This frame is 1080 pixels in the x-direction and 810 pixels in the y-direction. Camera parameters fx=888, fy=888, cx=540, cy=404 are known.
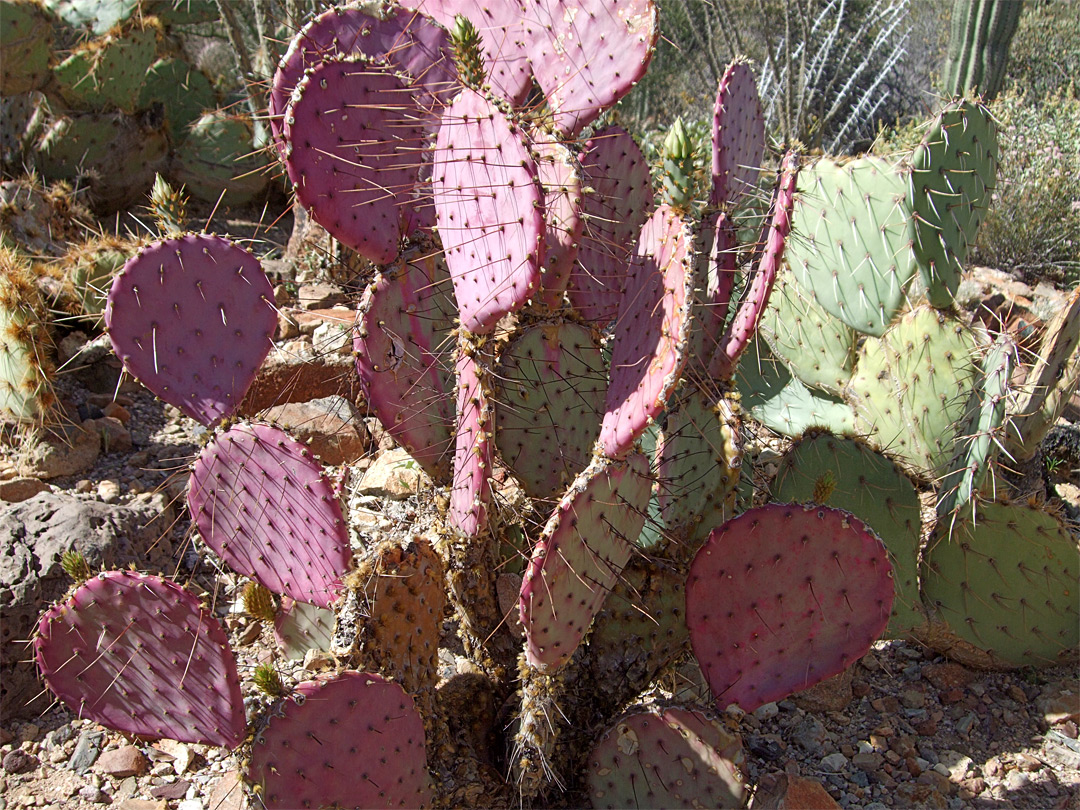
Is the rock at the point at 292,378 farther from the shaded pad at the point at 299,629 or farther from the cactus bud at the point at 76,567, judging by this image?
the cactus bud at the point at 76,567

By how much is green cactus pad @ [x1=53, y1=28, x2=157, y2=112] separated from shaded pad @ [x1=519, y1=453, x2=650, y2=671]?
5.14 m

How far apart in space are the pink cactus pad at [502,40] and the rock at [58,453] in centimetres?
231

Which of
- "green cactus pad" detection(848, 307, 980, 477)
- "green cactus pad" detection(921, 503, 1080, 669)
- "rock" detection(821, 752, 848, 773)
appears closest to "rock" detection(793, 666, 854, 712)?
"rock" detection(821, 752, 848, 773)

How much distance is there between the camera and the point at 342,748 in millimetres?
1692

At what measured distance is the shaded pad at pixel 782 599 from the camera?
186cm

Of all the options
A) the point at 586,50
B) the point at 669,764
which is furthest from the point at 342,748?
the point at 586,50

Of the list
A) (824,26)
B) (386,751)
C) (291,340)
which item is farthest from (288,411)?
(824,26)

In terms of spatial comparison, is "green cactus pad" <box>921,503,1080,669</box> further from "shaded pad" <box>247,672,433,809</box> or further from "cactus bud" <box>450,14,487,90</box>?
"cactus bud" <box>450,14,487,90</box>

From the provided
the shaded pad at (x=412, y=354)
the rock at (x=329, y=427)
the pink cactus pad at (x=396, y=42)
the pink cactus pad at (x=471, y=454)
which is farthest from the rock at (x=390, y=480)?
the pink cactus pad at (x=396, y=42)

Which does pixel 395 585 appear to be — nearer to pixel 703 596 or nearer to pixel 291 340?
pixel 703 596

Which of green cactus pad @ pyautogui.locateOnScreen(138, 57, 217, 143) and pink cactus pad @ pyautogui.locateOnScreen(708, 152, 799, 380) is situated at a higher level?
pink cactus pad @ pyautogui.locateOnScreen(708, 152, 799, 380)

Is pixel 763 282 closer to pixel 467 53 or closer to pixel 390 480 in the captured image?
pixel 467 53

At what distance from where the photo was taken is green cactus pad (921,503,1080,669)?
8.37ft

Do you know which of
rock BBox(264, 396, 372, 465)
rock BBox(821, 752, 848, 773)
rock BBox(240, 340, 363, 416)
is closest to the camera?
rock BBox(821, 752, 848, 773)
